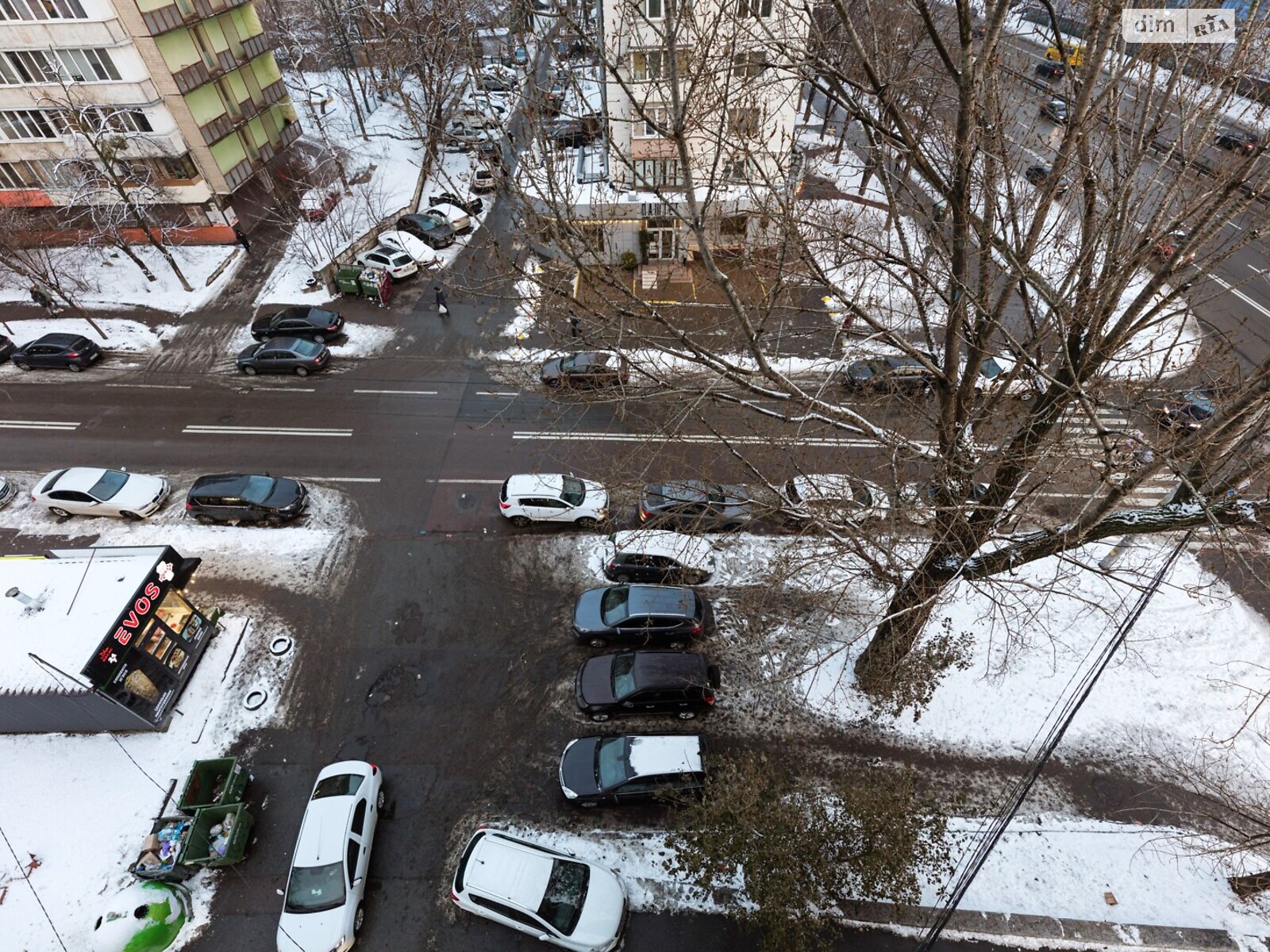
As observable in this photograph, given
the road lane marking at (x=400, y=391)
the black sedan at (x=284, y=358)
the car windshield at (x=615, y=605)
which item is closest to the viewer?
the car windshield at (x=615, y=605)

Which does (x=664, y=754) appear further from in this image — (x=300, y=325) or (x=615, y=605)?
(x=300, y=325)

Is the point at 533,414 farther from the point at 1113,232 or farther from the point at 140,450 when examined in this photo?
the point at 1113,232

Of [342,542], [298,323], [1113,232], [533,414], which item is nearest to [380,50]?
[298,323]

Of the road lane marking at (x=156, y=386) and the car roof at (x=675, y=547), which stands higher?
the car roof at (x=675, y=547)

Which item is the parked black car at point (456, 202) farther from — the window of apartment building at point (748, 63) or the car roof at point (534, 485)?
the window of apartment building at point (748, 63)

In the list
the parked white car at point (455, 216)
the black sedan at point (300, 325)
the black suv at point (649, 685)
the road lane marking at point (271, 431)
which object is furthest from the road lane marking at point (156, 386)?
the black suv at point (649, 685)

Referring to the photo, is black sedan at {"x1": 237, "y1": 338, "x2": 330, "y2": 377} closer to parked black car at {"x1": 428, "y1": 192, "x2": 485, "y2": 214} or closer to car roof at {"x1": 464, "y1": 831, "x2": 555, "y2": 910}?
parked black car at {"x1": 428, "y1": 192, "x2": 485, "y2": 214}

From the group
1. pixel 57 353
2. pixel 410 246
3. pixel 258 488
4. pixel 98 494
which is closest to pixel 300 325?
pixel 410 246

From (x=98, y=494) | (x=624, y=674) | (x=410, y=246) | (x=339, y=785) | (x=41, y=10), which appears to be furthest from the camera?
(x=410, y=246)
